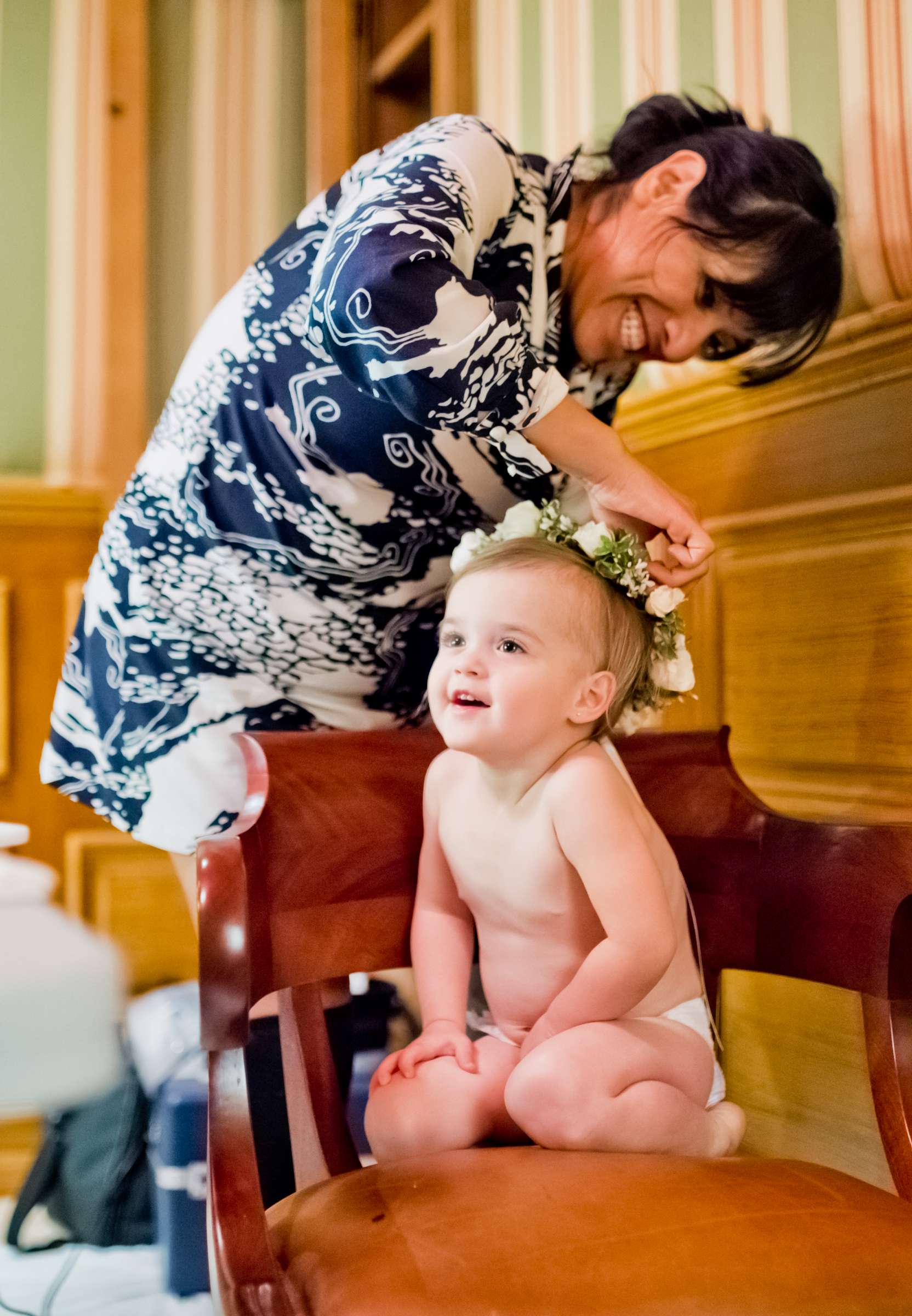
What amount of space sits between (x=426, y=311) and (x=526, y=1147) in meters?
0.64

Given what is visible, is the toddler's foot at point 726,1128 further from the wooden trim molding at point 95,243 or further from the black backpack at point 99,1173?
the wooden trim molding at point 95,243

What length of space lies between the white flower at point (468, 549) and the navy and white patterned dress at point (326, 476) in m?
0.08

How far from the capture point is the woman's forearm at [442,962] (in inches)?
40.2

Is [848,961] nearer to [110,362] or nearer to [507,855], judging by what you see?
[507,855]

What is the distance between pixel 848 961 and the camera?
94 centimetres

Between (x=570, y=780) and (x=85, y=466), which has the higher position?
(x=85, y=466)

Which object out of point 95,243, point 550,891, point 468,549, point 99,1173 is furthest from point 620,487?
point 95,243

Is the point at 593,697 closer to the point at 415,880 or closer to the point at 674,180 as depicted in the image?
the point at 415,880

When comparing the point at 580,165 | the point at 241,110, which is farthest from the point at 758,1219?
the point at 241,110

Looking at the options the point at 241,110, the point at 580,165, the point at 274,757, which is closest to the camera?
the point at 274,757

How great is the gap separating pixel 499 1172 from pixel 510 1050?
186 mm

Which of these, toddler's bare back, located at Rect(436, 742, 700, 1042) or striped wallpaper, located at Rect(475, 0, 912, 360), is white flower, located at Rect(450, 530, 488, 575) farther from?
striped wallpaper, located at Rect(475, 0, 912, 360)

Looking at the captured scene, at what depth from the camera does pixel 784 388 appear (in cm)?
141

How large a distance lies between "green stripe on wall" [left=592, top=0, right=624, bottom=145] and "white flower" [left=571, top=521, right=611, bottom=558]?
1011 millimetres
